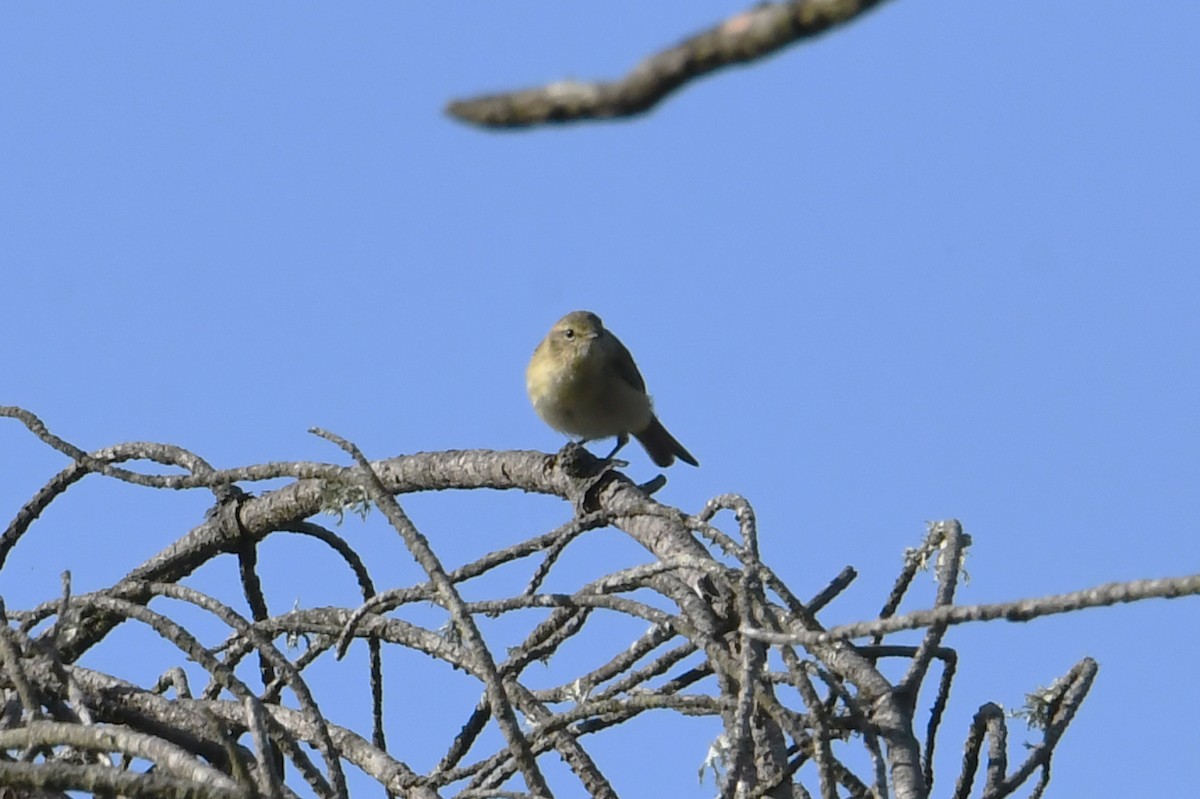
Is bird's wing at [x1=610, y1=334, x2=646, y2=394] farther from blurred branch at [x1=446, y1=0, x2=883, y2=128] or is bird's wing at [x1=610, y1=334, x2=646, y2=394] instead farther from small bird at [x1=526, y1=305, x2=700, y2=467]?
blurred branch at [x1=446, y1=0, x2=883, y2=128]

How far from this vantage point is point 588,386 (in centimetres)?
795

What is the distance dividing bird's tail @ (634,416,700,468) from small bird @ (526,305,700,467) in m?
0.40

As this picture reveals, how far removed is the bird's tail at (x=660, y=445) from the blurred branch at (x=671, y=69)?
792 centimetres

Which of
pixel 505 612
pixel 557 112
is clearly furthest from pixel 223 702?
pixel 557 112

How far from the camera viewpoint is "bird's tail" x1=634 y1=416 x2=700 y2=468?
891cm

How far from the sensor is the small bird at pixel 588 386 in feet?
26.1

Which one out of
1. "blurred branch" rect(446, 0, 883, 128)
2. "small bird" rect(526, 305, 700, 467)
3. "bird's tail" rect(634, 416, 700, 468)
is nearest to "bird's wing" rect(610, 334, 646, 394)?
"small bird" rect(526, 305, 700, 467)

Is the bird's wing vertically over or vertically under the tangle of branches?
over

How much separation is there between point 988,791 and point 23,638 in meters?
1.80

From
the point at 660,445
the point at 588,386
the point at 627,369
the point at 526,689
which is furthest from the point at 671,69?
the point at 660,445

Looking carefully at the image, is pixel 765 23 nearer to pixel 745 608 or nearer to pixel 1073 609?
pixel 1073 609

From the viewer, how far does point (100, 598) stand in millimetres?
3340

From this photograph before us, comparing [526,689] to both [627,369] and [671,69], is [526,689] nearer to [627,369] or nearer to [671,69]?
[671,69]

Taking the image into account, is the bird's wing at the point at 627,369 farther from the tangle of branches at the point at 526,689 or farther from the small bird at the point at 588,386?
the tangle of branches at the point at 526,689
